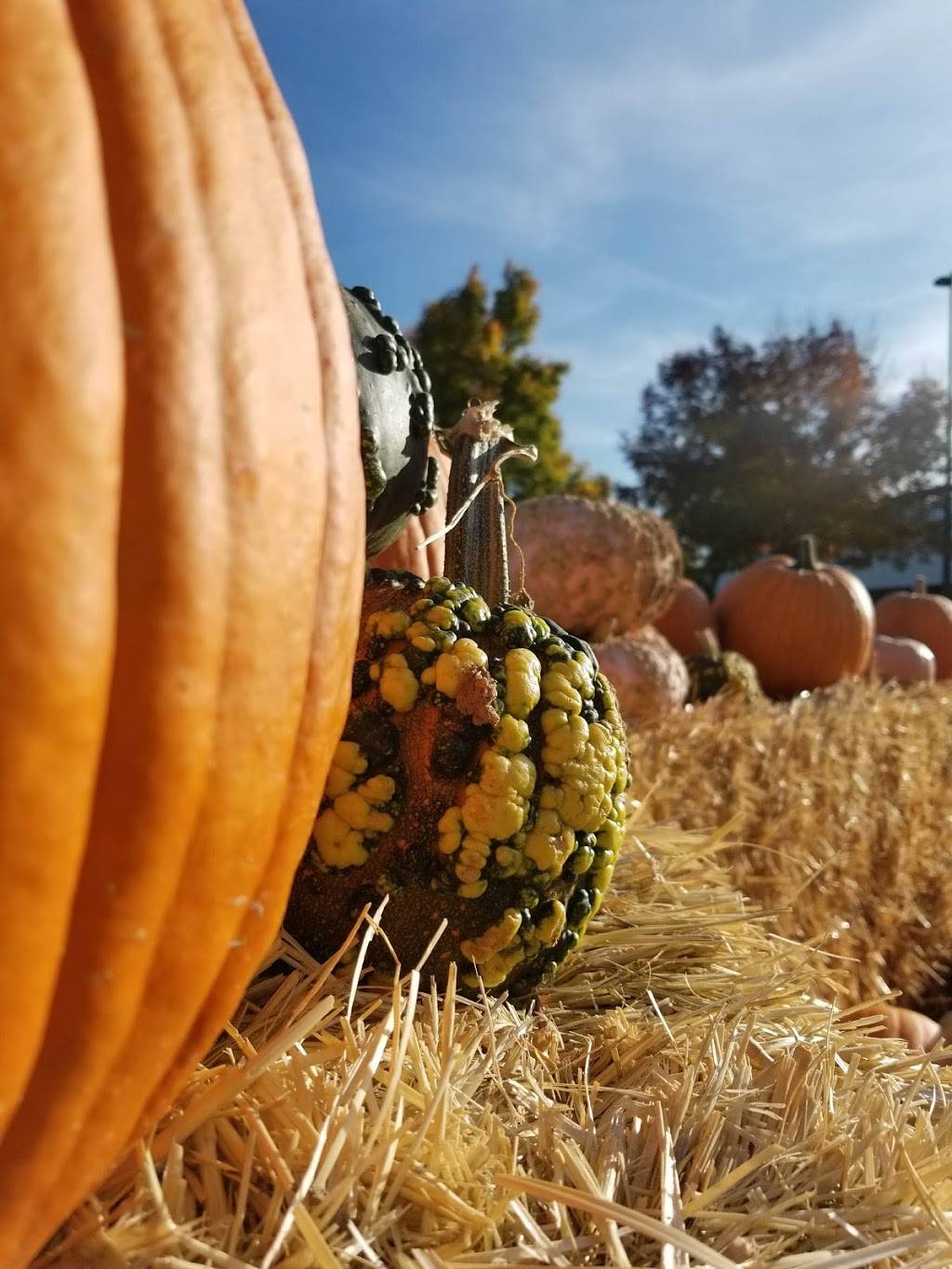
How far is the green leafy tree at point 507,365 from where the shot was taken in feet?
51.7

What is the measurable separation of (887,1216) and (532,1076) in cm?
35

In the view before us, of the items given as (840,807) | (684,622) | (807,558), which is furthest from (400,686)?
(807,558)

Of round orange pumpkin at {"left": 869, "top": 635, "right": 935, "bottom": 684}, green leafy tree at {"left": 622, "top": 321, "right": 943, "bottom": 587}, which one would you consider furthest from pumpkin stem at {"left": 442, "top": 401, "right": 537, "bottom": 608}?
green leafy tree at {"left": 622, "top": 321, "right": 943, "bottom": 587}

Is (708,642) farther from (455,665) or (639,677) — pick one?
(455,665)

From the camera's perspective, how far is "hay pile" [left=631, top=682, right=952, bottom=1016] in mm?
3418

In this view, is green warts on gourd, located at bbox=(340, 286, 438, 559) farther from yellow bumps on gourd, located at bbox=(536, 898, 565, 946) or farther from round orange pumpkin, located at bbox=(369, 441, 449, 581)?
yellow bumps on gourd, located at bbox=(536, 898, 565, 946)

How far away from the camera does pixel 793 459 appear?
2134 centimetres

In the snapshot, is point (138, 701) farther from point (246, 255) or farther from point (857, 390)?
point (857, 390)

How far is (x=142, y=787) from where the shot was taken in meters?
0.65

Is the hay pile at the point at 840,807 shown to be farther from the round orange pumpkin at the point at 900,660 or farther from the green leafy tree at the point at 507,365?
the green leafy tree at the point at 507,365

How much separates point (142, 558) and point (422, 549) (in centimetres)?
136

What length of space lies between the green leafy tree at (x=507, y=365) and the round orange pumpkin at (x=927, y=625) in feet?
25.4

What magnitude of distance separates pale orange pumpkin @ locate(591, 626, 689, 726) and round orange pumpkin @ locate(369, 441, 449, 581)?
1822mm

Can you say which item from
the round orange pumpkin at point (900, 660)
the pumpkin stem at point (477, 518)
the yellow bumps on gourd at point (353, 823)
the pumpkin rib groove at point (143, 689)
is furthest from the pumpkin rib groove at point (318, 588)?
the round orange pumpkin at point (900, 660)
